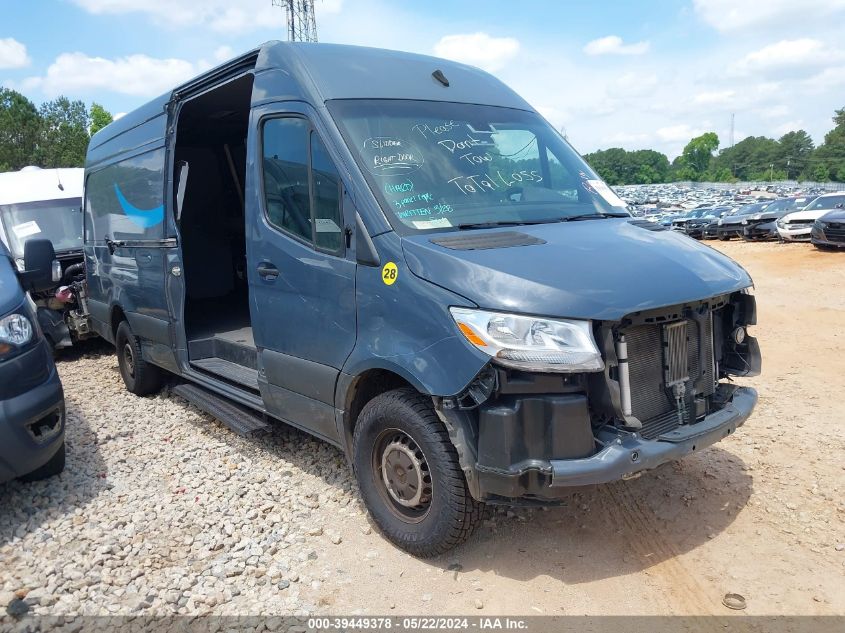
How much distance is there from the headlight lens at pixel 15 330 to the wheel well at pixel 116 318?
8.99 ft

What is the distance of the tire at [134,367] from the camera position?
22.4 feet

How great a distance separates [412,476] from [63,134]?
5700cm

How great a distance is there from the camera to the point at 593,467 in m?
2.98

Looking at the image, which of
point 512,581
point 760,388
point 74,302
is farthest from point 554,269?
point 74,302

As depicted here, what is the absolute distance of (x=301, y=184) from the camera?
159 inches

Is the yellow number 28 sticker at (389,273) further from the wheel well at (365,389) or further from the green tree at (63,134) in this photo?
the green tree at (63,134)

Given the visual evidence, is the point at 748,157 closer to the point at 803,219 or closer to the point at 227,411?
the point at 803,219

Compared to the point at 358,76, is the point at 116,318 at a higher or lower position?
lower

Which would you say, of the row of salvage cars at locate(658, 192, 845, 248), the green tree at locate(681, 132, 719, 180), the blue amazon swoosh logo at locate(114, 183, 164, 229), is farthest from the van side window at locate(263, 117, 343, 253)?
the green tree at locate(681, 132, 719, 180)

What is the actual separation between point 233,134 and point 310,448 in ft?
12.8

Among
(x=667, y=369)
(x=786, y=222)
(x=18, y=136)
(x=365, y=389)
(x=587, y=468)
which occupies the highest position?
(x=18, y=136)

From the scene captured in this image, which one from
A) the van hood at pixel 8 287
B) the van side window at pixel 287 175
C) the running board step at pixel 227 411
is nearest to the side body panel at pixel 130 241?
the running board step at pixel 227 411

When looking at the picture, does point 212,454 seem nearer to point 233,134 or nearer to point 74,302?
point 233,134

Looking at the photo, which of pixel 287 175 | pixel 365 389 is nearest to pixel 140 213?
pixel 287 175
